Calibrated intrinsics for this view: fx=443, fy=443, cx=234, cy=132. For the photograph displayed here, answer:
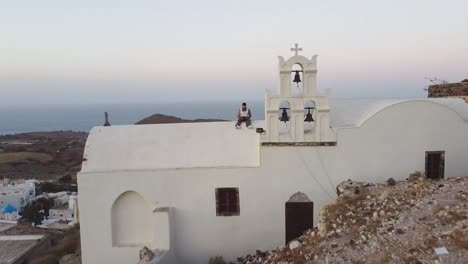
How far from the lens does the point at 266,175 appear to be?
13.2m

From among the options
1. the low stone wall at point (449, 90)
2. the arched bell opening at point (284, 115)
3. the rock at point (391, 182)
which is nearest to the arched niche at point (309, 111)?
the arched bell opening at point (284, 115)

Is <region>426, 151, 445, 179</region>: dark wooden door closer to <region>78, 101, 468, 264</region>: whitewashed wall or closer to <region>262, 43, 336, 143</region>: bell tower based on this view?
<region>78, 101, 468, 264</region>: whitewashed wall

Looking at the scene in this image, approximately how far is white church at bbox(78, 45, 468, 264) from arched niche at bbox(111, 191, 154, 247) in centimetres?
3

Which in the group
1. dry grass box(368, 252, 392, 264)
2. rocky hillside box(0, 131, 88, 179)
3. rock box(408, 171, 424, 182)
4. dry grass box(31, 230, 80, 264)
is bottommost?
rocky hillside box(0, 131, 88, 179)

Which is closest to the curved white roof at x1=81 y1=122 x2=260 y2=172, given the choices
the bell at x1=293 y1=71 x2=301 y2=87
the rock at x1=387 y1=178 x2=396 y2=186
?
the bell at x1=293 y1=71 x2=301 y2=87

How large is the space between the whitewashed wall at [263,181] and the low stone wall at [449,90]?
6.02 metres

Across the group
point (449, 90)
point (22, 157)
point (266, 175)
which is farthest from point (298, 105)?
point (22, 157)

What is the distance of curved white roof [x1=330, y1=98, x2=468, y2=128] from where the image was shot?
1347cm

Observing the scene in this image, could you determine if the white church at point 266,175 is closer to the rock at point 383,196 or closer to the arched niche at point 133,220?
the arched niche at point 133,220

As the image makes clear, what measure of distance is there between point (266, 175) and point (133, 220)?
4.27 meters

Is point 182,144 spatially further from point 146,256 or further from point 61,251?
point 61,251

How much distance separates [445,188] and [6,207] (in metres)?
33.3

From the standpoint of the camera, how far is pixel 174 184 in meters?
13.3

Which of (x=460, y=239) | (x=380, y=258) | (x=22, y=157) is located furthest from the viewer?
(x=22, y=157)
